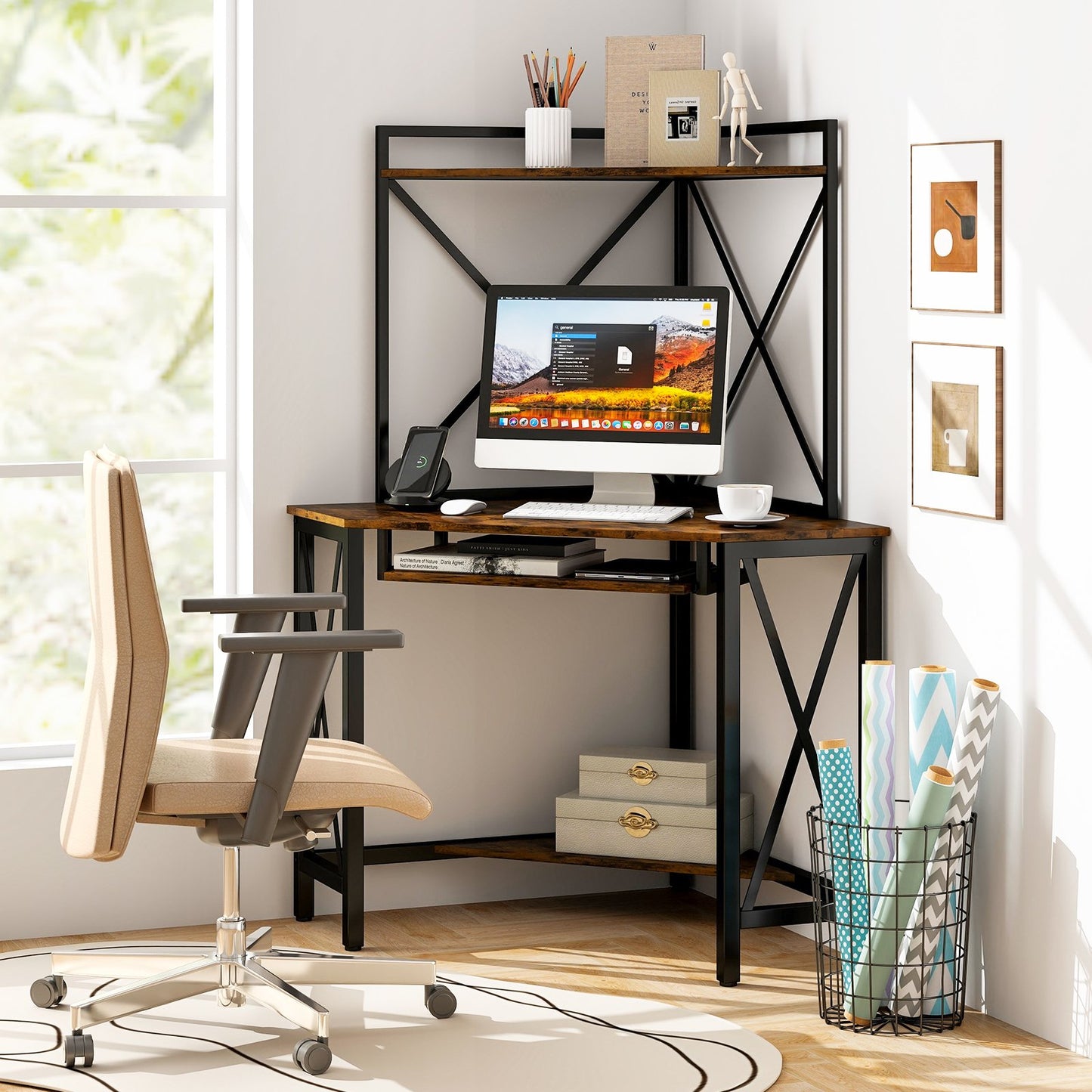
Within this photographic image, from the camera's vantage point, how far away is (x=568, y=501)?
3883 millimetres

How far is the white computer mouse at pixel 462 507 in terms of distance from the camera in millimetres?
3576

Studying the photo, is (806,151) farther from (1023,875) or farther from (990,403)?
(1023,875)

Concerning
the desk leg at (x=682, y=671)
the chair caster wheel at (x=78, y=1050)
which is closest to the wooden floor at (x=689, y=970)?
the desk leg at (x=682, y=671)

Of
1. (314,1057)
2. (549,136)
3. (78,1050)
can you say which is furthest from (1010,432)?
(78,1050)

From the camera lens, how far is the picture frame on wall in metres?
3.15

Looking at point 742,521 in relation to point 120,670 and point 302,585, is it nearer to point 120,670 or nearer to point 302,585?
point 302,585

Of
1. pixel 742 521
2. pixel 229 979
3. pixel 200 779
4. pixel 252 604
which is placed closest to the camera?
pixel 200 779

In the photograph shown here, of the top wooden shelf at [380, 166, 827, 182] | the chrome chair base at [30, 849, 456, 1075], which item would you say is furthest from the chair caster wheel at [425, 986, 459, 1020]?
the top wooden shelf at [380, 166, 827, 182]

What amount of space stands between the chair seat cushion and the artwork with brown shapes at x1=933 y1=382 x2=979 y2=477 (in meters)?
1.17

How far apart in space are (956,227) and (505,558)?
3.54ft

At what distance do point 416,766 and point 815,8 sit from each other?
1.87m

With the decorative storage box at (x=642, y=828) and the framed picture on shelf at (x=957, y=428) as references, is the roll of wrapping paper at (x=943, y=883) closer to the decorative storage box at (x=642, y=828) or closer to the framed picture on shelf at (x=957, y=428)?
the framed picture on shelf at (x=957, y=428)

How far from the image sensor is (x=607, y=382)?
147 inches

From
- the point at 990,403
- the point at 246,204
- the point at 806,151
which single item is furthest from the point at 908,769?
the point at 246,204
